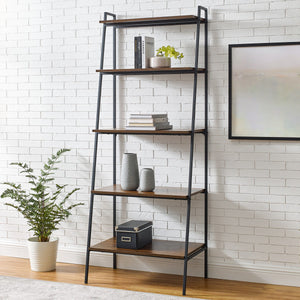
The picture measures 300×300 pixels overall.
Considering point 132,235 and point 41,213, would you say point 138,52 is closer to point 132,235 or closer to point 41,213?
point 132,235

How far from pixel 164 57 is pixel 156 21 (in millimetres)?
322

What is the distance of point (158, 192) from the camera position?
4172 millimetres

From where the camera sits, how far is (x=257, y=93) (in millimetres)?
4160

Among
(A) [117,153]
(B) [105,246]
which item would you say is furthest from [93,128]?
(B) [105,246]

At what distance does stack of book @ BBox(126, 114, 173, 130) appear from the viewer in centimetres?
410

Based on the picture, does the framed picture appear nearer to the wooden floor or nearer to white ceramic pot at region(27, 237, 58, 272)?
the wooden floor

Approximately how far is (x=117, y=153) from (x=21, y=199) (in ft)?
2.99

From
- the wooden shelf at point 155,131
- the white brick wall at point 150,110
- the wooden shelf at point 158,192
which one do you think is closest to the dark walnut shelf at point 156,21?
the white brick wall at point 150,110

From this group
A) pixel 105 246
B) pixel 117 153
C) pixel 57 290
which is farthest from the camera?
pixel 117 153

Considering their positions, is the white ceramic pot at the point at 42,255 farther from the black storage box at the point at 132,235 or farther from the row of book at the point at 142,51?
the row of book at the point at 142,51

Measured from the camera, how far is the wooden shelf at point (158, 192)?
402cm

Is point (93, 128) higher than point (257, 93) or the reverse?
the reverse

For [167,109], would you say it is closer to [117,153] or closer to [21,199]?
[117,153]

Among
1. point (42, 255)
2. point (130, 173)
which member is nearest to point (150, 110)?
point (130, 173)
